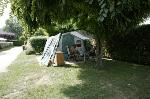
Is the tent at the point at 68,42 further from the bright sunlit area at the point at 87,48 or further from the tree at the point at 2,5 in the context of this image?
the tree at the point at 2,5

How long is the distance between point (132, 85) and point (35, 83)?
411 centimetres

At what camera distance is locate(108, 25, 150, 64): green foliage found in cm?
1633

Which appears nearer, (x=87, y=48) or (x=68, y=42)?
(x=68, y=42)

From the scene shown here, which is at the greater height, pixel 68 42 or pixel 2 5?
pixel 68 42

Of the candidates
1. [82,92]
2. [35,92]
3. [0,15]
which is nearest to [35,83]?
[35,92]

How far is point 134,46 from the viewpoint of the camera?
17344mm

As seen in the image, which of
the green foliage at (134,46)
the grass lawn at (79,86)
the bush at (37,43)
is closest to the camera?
the grass lawn at (79,86)

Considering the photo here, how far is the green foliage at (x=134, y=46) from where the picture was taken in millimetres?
16334

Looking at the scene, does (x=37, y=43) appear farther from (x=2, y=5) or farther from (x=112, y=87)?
(x=2, y=5)

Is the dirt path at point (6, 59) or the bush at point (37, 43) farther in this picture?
the bush at point (37, 43)

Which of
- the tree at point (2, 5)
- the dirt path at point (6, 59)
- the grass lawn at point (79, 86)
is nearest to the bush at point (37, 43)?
the dirt path at point (6, 59)

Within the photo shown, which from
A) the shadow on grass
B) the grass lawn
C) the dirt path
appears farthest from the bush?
the shadow on grass

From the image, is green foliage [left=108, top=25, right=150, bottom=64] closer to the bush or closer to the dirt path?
the dirt path

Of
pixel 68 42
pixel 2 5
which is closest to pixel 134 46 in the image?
pixel 68 42
